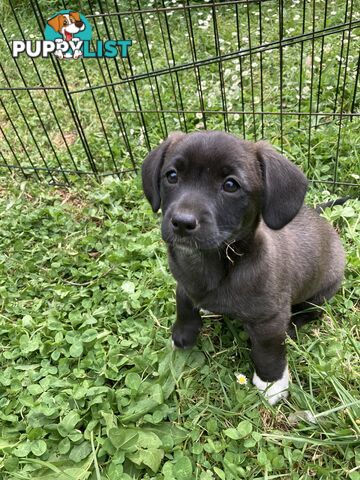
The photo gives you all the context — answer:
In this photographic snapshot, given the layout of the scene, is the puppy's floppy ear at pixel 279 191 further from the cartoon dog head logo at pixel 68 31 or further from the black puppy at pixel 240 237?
the cartoon dog head logo at pixel 68 31

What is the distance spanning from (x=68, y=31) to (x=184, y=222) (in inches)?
123

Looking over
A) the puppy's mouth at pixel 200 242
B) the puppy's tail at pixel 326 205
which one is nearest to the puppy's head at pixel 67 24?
the puppy's tail at pixel 326 205

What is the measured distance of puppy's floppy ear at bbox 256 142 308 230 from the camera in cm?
194

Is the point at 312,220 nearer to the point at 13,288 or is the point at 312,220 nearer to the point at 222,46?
the point at 13,288

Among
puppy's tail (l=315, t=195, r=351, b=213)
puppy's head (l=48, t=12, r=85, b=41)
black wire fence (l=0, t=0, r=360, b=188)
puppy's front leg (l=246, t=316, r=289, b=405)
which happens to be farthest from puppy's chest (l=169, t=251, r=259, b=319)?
puppy's head (l=48, t=12, r=85, b=41)

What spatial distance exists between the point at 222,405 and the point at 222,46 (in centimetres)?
438

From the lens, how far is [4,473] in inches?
84.7

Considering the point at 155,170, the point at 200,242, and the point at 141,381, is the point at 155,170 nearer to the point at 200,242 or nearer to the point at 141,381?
the point at 200,242

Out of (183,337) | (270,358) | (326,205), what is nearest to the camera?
(270,358)

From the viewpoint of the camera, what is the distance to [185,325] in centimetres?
253

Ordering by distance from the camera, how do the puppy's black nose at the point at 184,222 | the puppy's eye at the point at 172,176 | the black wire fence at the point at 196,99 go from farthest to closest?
the black wire fence at the point at 196,99 < the puppy's eye at the point at 172,176 < the puppy's black nose at the point at 184,222

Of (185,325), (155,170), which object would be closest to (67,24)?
(155,170)

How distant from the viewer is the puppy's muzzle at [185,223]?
1741 mm

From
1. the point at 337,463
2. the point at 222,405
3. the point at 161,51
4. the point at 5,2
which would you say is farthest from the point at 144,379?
the point at 5,2
